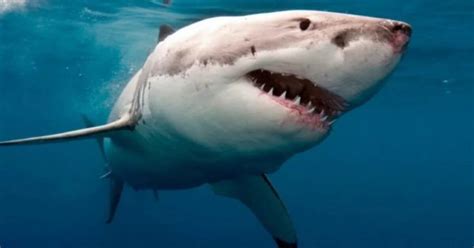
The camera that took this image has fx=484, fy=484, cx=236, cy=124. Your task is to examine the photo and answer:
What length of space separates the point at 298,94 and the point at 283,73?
197 millimetres

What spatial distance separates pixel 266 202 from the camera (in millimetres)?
6027

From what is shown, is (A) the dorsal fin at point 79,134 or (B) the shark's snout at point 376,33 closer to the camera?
(B) the shark's snout at point 376,33

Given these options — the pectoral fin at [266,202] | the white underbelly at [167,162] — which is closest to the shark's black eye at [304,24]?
the white underbelly at [167,162]

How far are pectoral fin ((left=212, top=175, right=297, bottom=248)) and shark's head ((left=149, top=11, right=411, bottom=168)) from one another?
2434 millimetres

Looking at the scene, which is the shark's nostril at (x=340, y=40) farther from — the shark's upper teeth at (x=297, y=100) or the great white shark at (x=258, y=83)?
the shark's upper teeth at (x=297, y=100)

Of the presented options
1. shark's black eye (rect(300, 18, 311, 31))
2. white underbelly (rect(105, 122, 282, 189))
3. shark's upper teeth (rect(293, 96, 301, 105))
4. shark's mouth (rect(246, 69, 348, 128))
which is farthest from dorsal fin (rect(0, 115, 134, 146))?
shark's black eye (rect(300, 18, 311, 31))

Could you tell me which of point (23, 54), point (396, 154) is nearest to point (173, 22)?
point (23, 54)

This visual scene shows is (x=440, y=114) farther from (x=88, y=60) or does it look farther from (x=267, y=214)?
(x=267, y=214)

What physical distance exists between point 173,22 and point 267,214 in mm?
13676

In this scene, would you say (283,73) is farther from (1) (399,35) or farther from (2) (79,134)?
(2) (79,134)

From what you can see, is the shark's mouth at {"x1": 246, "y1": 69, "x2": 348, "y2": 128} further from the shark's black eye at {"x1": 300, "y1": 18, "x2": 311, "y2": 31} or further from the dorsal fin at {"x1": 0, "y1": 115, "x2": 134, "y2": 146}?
the dorsal fin at {"x1": 0, "y1": 115, "x2": 134, "y2": 146}

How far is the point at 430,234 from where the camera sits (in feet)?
142

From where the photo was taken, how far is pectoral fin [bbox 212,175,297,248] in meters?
5.91

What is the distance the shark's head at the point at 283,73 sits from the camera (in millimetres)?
2727
